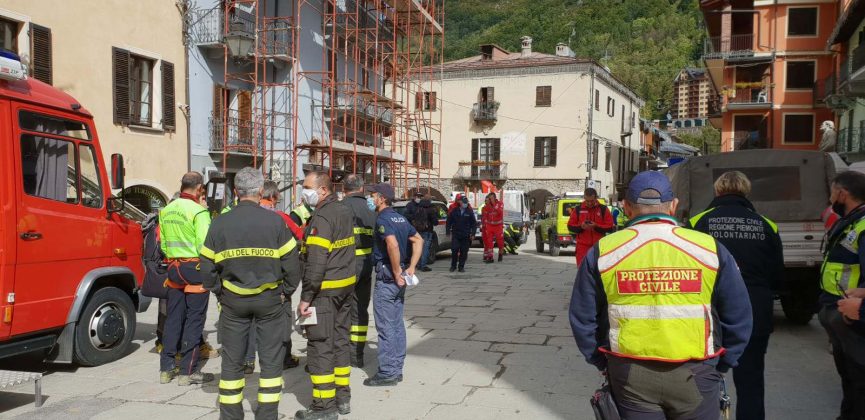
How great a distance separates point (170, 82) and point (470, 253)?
32.3ft

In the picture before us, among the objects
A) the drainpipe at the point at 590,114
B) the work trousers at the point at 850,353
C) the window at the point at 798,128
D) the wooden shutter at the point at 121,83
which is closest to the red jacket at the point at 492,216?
the wooden shutter at the point at 121,83

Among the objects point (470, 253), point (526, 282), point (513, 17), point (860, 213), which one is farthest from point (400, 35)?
point (513, 17)

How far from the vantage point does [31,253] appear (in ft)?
19.7

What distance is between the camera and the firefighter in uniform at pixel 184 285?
6.27 m

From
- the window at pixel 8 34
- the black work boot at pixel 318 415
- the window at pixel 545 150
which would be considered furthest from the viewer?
the window at pixel 545 150

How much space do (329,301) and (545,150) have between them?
38.0 meters

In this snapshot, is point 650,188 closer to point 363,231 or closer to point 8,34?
point 363,231

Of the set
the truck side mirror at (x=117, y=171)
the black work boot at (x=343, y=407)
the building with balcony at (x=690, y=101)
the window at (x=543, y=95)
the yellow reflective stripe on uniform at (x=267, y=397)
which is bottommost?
the black work boot at (x=343, y=407)

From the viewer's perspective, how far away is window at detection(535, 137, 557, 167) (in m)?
42.1

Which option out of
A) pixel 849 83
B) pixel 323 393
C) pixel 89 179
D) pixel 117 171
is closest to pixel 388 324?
pixel 323 393

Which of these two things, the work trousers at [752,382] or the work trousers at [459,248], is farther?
the work trousers at [459,248]

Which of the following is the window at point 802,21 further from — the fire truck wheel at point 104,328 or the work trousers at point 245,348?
the work trousers at point 245,348

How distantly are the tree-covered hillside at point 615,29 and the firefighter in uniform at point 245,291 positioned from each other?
74552 millimetres

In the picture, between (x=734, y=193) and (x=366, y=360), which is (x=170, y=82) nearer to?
(x=366, y=360)
